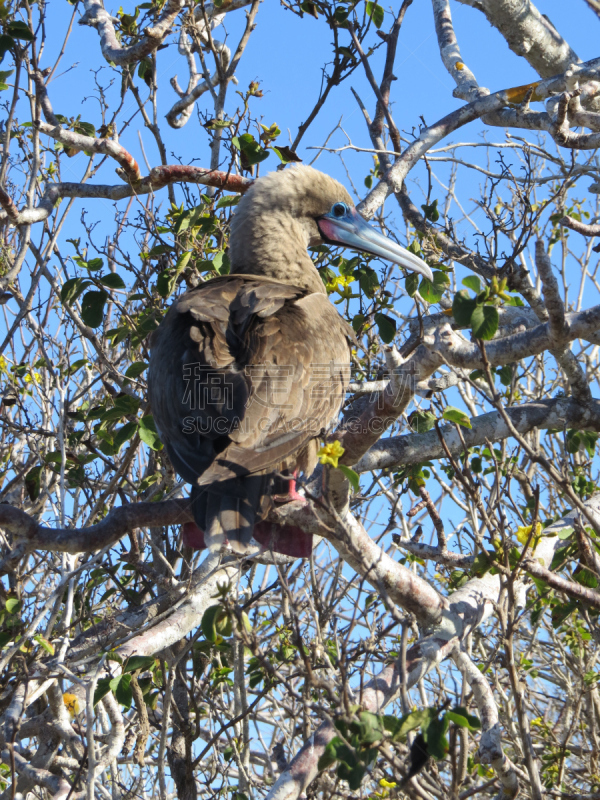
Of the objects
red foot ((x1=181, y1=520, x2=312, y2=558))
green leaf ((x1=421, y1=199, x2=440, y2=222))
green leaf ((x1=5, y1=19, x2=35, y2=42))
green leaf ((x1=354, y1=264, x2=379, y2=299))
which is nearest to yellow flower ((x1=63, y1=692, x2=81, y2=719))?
red foot ((x1=181, y1=520, x2=312, y2=558))

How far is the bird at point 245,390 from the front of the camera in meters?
2.78

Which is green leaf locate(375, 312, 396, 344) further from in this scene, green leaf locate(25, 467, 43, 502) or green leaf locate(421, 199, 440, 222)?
green leaf locate(25, 467, 43, 502)

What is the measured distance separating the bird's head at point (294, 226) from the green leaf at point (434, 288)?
0.76 meters

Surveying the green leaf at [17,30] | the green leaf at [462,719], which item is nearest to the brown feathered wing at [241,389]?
the green leaf at [462,719]

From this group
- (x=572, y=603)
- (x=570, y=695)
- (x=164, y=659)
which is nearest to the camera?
(x=572, y=603)

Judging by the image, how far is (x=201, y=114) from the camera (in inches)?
180

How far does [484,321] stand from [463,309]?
0.07 meters

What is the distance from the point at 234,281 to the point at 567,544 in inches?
73.8

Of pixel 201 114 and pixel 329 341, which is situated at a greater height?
pixel 201 114

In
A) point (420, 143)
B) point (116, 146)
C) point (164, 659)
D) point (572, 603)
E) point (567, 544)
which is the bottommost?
point (572, 603)

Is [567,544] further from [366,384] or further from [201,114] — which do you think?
[201,114]

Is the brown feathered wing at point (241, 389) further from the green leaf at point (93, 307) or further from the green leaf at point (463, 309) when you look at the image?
the green leaf at point (463, 309)

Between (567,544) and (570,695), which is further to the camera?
(570,695)

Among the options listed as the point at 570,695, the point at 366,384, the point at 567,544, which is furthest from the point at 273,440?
the point at 570,695
